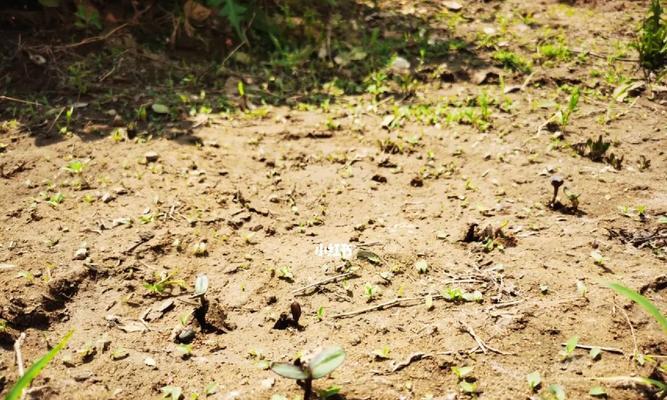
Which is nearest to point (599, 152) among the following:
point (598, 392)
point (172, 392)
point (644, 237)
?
point (644, 237)

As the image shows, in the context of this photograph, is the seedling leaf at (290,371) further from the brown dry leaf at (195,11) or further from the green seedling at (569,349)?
the brown dry leaf at (195,11)

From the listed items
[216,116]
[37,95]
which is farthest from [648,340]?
[37,95]

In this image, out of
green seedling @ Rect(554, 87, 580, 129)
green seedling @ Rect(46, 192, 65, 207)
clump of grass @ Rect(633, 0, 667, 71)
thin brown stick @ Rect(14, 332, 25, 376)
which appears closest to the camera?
thin brown stick @ Rect(14, 332, 25, 376)

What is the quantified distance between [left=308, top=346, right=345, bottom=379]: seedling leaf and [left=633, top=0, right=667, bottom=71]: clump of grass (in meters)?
3.21

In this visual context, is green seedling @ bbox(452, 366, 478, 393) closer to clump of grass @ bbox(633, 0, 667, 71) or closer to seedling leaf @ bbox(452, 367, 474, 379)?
seedling leaf @ bbox(452, 367, 474, 379)

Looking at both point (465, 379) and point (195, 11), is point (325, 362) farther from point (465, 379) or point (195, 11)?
point (195, 11)

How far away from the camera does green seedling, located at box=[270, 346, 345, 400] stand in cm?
164

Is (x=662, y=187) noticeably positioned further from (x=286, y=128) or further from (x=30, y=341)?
(x=30, y=341)

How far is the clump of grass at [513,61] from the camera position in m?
3.83

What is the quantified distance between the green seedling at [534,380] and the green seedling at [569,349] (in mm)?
134

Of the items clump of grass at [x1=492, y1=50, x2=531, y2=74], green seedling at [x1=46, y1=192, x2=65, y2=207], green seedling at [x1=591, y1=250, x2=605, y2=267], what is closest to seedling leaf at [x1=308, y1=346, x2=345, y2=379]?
green seedling at [x1=591, y1=250, x2=605, y2=267]

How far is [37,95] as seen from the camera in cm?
349

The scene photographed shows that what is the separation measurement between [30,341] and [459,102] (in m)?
2.83

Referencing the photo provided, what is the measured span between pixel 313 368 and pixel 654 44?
11.0ft
